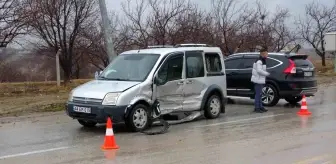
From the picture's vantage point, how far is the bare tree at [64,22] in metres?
25.9

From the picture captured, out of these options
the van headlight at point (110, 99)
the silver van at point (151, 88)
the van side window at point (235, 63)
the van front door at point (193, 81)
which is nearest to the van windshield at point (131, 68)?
the silver van at point (151, 88)

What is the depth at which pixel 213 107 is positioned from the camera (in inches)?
485

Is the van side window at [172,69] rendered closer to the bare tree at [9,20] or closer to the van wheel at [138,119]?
the van wheel at [138,119]

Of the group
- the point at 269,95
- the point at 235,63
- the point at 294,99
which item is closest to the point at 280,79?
the point at 269,95

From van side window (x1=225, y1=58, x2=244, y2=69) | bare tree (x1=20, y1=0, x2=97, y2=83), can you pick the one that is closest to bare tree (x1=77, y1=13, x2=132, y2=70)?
bare tree (x1=20, y1=0, x2=97, y2=83)

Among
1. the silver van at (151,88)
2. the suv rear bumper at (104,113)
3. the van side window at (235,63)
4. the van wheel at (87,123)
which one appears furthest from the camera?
the van side window at (235,63)

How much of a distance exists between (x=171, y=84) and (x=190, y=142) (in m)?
2.25

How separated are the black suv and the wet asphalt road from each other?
2.13 metres

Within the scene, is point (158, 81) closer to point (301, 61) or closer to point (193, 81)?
point (193, 81)

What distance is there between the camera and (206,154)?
309 inches

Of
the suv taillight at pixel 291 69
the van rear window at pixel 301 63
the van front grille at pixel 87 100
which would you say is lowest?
the van front grille at pixel 87 100

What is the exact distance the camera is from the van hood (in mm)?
9844

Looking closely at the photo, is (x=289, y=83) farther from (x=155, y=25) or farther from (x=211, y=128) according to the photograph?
(x=155, y=25)

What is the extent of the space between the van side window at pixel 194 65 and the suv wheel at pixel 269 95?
391cm
